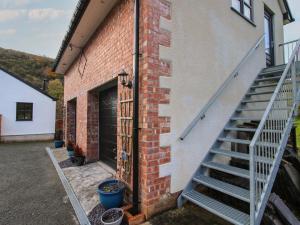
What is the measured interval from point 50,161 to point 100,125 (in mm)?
2749

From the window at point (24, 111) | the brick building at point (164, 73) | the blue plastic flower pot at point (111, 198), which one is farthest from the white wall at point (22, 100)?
the blue plastic flower pot at point (111, 198)

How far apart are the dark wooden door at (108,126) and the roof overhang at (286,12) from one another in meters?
8.13

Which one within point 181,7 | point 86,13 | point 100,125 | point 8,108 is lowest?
point 100,125

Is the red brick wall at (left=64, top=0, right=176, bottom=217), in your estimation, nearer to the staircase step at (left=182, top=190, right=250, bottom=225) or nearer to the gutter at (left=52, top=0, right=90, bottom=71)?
the staircase step at (left=182, top=190, right=250, bottom=225)

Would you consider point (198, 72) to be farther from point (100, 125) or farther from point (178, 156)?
point (100, 125)

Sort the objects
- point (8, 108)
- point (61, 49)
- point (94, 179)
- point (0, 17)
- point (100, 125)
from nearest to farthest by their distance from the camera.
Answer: point (94, 179) < point (100, 125) < point (61, 49) < point (8, 108) < point (0, 17)

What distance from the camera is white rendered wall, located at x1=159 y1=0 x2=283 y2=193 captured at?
3.19 metres

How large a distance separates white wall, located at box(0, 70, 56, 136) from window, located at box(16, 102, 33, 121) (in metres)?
0.25

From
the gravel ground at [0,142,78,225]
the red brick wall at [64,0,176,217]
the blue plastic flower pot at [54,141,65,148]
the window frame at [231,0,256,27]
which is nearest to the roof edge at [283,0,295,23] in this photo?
the window frame at [231,0,256,27]

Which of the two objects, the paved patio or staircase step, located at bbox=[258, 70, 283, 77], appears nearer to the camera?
the paved patio

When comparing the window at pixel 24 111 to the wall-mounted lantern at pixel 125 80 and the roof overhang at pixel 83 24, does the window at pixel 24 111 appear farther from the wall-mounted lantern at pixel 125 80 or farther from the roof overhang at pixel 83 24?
the wall-mounted lantern at pixel 125 80

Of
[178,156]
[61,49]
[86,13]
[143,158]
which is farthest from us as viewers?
[61,49]

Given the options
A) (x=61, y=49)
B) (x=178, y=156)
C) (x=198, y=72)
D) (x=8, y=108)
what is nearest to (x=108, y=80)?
(x=198, y=72)

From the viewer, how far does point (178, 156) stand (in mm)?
3229
